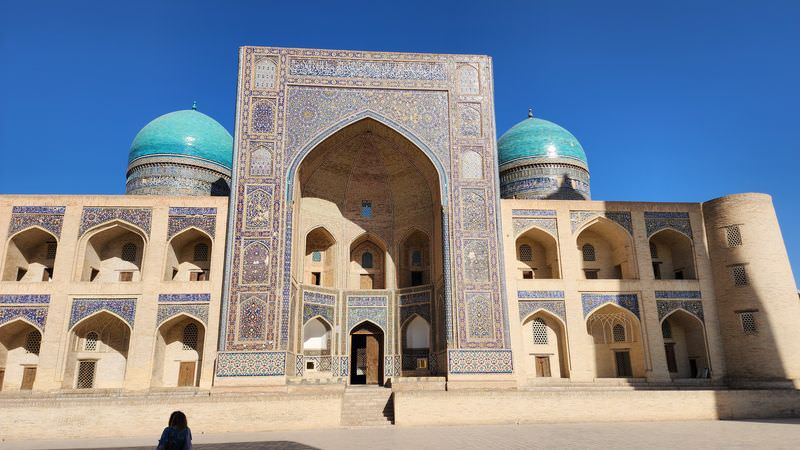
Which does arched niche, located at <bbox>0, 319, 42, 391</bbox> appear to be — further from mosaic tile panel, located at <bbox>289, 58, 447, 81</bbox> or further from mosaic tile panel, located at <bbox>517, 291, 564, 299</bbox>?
mosaic tile panel, located at <bbox>517, 291, 564, 299</bbox>

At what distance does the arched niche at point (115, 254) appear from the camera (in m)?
13.0

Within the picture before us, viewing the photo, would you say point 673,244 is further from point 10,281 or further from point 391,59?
point 10,281

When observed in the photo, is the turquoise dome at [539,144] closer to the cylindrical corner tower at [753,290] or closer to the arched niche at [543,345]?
the cylindrical corner tower at [753,290]

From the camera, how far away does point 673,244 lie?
1471 cm

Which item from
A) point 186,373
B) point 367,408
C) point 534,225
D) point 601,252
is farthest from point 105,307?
point 601,252

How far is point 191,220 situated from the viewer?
1291 cm

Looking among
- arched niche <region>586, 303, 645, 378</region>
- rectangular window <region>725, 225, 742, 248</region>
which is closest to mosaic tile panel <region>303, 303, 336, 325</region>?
arched niche <region>586, 303, 645, 378</region>

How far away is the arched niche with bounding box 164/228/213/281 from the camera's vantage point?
13.5 m

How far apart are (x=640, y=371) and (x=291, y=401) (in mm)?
8566

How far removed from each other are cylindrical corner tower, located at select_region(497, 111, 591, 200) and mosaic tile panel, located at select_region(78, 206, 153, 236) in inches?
440

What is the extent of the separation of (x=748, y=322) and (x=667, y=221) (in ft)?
9.60

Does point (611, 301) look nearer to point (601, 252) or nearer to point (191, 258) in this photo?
point (601, 252)

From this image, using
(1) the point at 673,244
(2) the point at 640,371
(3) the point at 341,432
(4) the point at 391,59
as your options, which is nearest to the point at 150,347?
(3) the point at 341,432

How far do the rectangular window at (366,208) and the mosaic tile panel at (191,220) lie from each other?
3.98 meters
